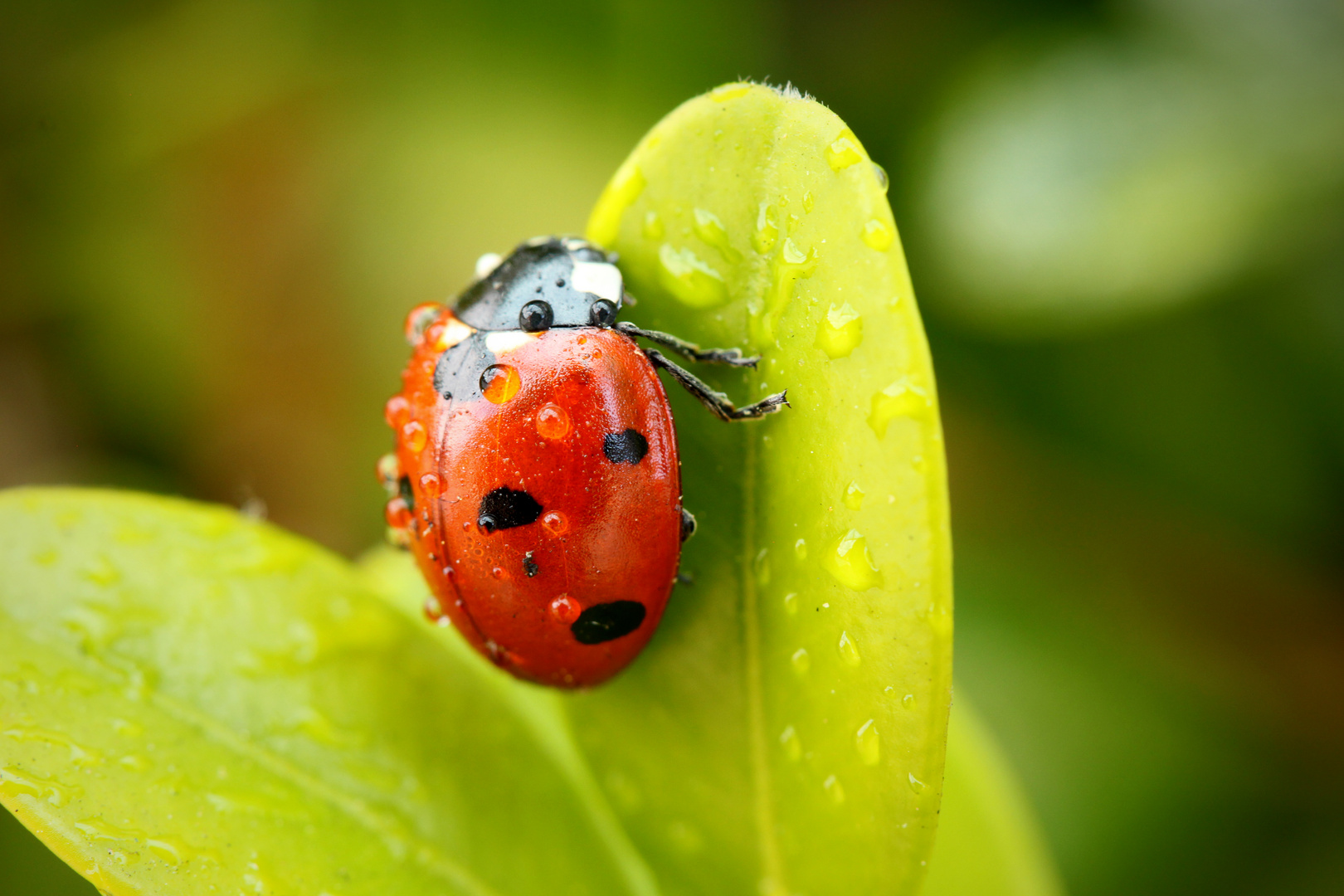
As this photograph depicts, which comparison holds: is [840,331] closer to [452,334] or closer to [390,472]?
[452,334]

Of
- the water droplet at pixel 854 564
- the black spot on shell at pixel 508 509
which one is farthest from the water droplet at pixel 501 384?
the water droplet at pixel 854 564

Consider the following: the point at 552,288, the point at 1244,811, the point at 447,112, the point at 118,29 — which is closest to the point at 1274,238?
the point at 1244,811

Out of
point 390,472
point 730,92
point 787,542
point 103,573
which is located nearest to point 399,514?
point 390,472

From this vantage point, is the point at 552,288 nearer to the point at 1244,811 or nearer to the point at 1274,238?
the point at 1274,238

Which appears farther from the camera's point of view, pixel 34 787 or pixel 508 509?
pixel 508 509

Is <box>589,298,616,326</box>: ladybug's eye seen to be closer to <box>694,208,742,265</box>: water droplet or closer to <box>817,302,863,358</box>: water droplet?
<box>694,208,742,265</box>: water droplet

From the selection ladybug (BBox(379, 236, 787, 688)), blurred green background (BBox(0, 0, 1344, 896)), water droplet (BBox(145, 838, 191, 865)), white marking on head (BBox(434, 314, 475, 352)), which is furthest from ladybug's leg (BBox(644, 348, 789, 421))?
blurred green background (BBox(0, 0, 1344, 896))
